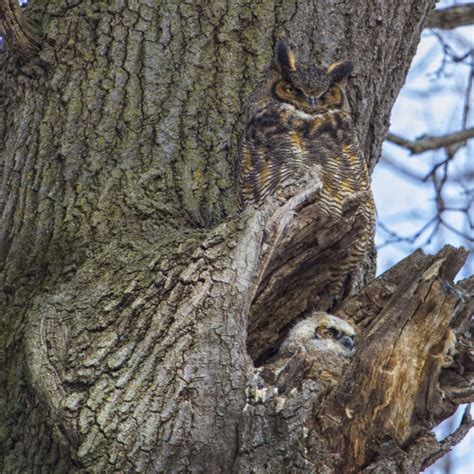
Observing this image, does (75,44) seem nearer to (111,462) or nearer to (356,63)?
(356,63)

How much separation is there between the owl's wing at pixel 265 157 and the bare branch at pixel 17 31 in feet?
2.37

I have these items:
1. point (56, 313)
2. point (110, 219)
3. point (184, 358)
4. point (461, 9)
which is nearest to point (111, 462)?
point (184, 358)

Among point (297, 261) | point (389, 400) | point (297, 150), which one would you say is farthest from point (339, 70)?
point (389, 400)

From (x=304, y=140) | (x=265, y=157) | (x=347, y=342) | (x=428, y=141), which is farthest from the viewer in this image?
(x=428, y=141)

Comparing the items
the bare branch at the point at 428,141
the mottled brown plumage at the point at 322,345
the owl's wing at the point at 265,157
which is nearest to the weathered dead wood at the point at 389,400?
the mottled brown plumage at the point at 322,345

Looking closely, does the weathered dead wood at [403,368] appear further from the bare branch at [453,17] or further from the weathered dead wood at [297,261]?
the bare branch at [453,17]

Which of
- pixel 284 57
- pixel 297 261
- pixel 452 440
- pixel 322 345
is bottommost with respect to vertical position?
pixel 452 440

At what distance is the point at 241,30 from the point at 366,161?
64 cm

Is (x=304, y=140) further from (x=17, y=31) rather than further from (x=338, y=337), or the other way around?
(x=17, y=31)

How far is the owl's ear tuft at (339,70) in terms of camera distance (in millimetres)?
2898

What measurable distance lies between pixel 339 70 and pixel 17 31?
1033mm

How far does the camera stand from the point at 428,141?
3936mm

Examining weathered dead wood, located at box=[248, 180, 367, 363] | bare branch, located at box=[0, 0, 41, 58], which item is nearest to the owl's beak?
weathered dead wood, located at box=[248, 180, 367, 363]

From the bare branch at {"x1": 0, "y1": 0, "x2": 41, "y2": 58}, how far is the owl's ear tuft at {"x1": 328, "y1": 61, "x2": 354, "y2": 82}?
95 cm
